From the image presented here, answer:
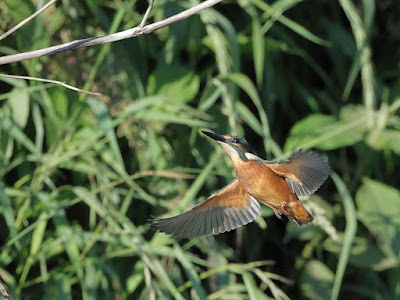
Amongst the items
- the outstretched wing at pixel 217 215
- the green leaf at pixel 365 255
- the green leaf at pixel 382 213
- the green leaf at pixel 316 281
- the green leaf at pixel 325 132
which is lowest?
the green leaf at pixel 316 281

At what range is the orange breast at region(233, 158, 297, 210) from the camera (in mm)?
1066

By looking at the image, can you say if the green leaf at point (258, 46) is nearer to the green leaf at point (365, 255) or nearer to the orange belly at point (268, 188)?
the green leaf at point (365, 255)

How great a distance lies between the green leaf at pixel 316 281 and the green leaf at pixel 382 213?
0.70 feet

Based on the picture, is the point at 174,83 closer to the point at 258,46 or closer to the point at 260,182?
the point at 258,46

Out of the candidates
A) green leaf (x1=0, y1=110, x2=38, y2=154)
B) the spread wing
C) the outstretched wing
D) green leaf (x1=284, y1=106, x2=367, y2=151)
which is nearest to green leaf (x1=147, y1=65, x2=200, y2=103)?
green leaf (x1=284, y1=106, x2=367, y2=151)

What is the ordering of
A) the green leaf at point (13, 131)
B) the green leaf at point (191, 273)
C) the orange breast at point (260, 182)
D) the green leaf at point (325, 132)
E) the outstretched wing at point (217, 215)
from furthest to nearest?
the green leaf at point (325, 132) → the green leaf at point (13, 131) → the green leaf at point (191, 273) → the outstretched wing at point (217, 215) → the orange breast at point (260, 182)

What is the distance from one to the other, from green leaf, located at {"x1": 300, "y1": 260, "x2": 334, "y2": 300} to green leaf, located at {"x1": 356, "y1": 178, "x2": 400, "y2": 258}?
213 millimetres

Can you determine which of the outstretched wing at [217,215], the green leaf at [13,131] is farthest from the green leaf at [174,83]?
the outstretched wing at [217,215]

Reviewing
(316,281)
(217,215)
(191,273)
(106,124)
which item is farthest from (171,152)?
(217,215)

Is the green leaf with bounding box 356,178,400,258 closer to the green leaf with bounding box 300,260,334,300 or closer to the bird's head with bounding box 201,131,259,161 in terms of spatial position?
the green leaf with bounding box 300,260,334,300

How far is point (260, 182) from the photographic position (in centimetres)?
108

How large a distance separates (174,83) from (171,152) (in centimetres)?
23

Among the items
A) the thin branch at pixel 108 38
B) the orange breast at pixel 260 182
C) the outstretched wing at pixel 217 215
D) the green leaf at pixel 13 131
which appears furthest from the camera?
the green leaf at pixel 13 131

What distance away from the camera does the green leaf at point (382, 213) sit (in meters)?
2.24
